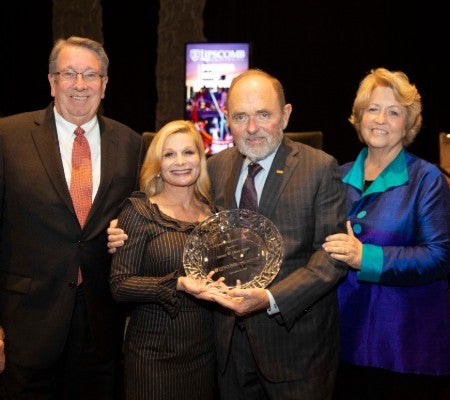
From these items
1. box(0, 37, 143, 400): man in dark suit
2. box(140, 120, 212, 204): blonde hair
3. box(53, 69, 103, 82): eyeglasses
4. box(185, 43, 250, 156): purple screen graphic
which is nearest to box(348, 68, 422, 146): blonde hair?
box(140, 120, 212, 204): blonde hair

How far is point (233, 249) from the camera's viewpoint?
1906 millimetres

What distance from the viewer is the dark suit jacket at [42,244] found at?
2127 millimetres

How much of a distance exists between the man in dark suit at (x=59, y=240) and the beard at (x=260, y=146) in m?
0.57

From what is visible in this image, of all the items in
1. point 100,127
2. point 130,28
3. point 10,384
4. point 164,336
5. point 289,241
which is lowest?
point 10,384

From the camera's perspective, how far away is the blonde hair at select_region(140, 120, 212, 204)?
7.14 ft

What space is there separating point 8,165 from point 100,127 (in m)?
0.43

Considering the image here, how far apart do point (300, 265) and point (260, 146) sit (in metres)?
0.47

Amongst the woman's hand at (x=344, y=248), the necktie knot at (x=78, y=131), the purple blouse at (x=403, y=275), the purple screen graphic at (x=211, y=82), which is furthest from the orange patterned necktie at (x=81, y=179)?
the purple screen graphic at (x=211, y=82)

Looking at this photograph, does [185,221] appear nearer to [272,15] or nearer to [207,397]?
[207,397]

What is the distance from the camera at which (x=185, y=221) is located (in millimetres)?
2113

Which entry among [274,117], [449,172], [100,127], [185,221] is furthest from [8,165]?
[449,172]

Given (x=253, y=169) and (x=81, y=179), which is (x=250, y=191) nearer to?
(x=253, y=169)

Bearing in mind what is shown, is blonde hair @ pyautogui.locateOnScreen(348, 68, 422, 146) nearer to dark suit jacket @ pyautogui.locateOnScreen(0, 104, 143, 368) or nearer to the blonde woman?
the blonde woman

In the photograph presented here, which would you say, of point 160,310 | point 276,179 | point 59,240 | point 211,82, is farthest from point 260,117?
point 211,82
